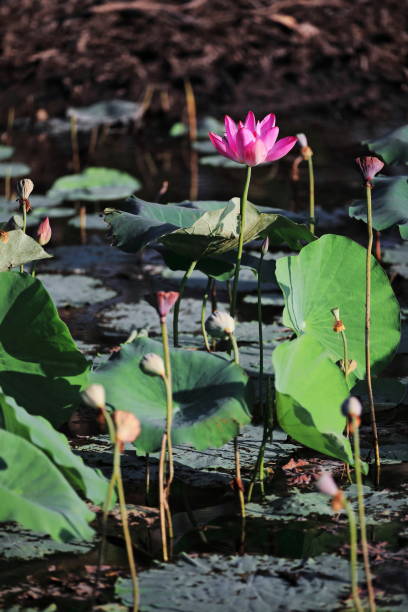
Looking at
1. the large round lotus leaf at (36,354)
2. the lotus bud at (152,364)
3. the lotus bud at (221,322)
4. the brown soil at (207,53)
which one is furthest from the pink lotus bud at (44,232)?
the brown soil at (207,53)

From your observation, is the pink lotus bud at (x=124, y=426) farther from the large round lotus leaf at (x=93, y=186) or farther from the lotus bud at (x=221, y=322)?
the large round lotus leaf at (x=93, y=186)

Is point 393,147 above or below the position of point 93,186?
above

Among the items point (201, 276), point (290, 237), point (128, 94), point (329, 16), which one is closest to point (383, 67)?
point (329, 16)

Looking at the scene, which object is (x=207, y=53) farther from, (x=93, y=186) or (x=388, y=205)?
(x=388, y=205)

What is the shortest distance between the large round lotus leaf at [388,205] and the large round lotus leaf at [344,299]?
15 cm

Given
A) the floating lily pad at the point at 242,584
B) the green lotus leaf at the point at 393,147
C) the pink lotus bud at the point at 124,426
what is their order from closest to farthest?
the pink lotus bud at the point at 124,426
the floating lily pad at the point at 242,584
the green lotus leaf at the point at 393,147

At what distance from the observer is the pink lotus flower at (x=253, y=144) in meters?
1.82

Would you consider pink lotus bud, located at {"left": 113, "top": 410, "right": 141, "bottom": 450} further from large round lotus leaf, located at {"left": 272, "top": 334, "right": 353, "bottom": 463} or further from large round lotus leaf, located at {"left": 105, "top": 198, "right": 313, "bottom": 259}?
large round lotus leaf, located at {"left": 105, "top": 198, "right": 313, "bottom": 259}

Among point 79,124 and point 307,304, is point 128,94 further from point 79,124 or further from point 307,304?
point 307,304

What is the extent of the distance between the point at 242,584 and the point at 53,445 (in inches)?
13.7

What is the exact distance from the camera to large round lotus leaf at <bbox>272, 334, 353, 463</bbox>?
1761mm

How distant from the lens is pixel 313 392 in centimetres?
179

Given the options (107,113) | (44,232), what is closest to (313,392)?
(44,232)

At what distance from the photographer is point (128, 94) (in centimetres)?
641
